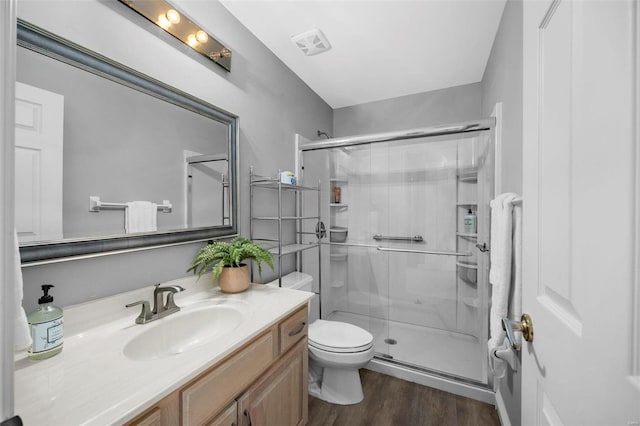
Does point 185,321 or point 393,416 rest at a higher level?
point 185,321

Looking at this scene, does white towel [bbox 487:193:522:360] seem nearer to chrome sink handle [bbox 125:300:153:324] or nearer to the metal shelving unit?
the metal shelving unit

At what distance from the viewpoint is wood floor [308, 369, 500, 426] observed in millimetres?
1556

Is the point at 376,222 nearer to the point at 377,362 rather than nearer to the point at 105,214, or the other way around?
the point at 377,362

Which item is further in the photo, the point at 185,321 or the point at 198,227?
the point at 198,227

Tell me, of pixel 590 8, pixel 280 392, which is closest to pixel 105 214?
pixel 280 392

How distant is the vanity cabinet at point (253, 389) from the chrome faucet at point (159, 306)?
42cm

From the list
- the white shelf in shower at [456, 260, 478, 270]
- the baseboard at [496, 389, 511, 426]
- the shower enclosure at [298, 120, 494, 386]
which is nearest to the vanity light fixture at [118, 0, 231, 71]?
the shower enclosure at [298, 120, 494, 386]

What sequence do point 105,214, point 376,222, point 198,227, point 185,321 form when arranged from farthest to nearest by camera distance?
point 376,222, point 198,227, point 185,321, point 105,214

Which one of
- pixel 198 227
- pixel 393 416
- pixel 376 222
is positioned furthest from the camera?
pixel 376 222

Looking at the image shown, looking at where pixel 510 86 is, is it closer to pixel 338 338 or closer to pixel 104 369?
pixel 338 338

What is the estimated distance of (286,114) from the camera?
7.06 feet

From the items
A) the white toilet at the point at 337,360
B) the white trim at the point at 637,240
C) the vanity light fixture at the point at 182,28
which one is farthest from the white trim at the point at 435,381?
the vanity light fixture at the point at 182,28

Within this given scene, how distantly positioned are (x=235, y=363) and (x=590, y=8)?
1235 millimetres

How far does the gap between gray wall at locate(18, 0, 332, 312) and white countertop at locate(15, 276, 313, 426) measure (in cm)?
10
